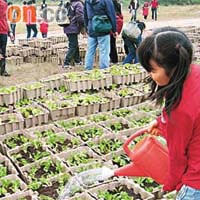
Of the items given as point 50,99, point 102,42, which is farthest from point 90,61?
point 50,99

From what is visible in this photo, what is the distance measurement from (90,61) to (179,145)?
17.5 feet

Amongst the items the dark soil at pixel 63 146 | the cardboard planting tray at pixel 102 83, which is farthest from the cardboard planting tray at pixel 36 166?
the cardboard planting tray at pixel 102 83

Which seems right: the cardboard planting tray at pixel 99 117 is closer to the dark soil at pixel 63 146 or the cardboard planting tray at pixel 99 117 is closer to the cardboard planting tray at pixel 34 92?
the dark soil at pixel 63 146

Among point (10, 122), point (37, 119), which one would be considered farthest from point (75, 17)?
point (10, 122)

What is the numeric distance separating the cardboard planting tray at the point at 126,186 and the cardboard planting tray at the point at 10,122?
64.5 inches

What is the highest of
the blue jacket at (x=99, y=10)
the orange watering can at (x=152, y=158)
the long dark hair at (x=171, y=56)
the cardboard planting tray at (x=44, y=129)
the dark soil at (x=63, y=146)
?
the blue jacket at (x=99, y=10)

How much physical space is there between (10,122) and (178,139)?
2948 mm

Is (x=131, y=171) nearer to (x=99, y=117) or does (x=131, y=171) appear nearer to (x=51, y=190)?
(x=51, y=190)

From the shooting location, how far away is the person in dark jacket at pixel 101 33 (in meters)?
6.34

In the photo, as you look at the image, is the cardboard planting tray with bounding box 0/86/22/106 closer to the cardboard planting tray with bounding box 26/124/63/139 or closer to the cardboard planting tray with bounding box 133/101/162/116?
the cardboard planting tray with bounding box 26/124/63/139

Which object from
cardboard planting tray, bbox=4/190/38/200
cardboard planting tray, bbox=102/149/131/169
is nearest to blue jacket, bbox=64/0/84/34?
cardboard planting tray, bbox=102/149/131/169

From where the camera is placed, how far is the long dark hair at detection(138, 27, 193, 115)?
1610 millimetres

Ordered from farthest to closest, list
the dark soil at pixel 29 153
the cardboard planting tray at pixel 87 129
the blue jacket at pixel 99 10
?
the blue jacket at pixel 99 10 → the cardboard planting tray at pixel 87 129 → the dark soil at pixel 29 153

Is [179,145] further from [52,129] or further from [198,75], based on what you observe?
[52,129]
